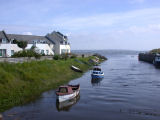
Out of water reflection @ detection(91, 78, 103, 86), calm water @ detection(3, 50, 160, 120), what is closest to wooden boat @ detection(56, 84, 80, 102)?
calm water @ detection(3, 50, 160, 120)

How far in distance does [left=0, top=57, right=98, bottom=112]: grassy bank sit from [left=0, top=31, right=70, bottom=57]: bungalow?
2239cm

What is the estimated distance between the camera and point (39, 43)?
2977 inches

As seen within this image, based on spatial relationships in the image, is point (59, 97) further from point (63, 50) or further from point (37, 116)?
point (63, 50)

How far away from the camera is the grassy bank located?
2655 centimetres

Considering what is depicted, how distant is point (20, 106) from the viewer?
25.2 m

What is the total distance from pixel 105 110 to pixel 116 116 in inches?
86.1

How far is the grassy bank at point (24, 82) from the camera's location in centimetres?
2655

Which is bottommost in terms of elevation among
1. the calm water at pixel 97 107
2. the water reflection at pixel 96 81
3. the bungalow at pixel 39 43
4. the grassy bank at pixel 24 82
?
the calm water at pixel 97 107

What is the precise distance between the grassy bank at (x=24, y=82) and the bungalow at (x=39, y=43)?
22392mm

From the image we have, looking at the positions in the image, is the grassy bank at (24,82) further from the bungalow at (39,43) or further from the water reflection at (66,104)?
the bungalow at (39,43)

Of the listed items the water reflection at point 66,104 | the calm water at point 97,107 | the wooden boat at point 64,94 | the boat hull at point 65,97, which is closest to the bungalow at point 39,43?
the calm water at point 97,107

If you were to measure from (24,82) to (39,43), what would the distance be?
4554 centimetres

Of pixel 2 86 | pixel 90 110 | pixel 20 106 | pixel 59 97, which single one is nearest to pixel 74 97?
pixel 59 97

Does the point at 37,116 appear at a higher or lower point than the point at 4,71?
lower
